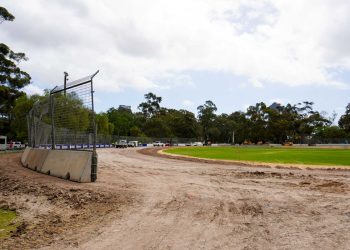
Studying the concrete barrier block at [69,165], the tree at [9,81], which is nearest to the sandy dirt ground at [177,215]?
the concrete barrier block at [69,165]

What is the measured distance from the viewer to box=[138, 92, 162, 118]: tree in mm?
183000

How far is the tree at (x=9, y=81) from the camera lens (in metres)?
62.3

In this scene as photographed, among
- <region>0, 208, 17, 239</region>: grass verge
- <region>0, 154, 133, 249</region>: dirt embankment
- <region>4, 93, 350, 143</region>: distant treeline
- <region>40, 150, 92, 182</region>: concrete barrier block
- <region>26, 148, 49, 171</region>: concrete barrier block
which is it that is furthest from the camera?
<region>4, 93, 350, 143</region>: distant treeline

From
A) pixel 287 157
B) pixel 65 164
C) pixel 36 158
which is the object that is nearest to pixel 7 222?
pixel 65 164

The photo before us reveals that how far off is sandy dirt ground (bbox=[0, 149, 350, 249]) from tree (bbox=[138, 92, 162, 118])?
170m

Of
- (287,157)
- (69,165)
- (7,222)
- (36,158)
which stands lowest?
(7,222)

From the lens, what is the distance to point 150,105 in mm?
185125

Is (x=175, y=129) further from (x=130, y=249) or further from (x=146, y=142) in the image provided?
(x=130, y=249)

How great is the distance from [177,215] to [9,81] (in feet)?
211

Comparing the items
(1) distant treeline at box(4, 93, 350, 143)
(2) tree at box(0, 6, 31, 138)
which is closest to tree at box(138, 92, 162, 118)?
(1) distant treeline at box(4, 93, 350, 143)

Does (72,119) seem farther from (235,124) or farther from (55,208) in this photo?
(235,124)

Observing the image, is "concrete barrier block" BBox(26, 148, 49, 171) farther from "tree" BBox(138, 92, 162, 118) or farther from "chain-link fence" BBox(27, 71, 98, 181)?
"tree" BBox(138, 92, 162, 118)

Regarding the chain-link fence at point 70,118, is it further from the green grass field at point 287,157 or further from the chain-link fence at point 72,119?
the green grass field at point 287,157

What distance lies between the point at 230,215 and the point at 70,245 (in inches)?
135
